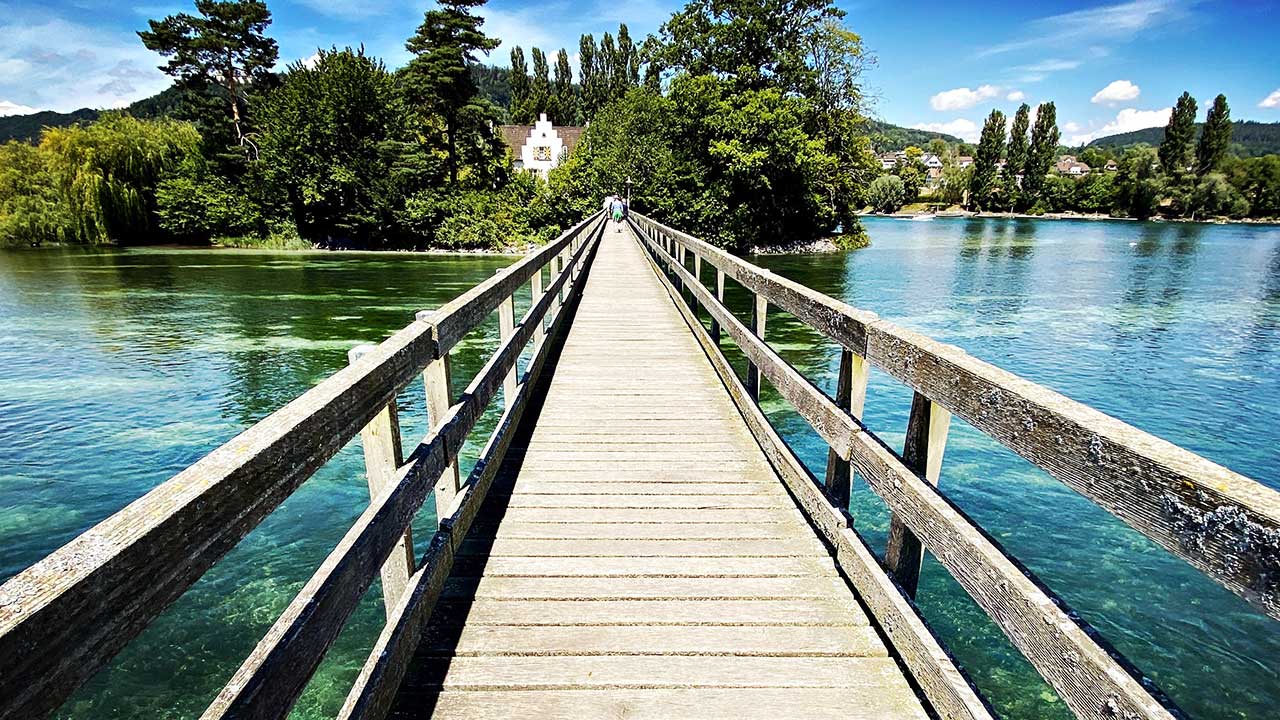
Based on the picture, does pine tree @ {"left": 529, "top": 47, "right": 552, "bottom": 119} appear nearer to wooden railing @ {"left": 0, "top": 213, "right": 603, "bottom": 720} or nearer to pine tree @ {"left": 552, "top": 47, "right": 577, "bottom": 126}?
pine tree @ {"left": 552, "top": 47, "right": 577, "bottom": 126}

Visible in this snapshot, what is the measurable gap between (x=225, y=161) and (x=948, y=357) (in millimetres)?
49234

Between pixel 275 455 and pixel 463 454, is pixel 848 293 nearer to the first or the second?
pixel 463 454

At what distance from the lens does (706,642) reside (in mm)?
2557

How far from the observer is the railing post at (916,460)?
2.33m

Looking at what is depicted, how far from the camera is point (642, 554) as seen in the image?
3.19 meters

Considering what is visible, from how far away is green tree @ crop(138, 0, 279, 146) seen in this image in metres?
36.5

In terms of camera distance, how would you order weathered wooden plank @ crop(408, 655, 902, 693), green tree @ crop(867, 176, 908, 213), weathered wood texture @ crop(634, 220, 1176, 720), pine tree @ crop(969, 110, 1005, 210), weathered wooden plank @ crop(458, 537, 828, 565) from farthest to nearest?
green tree @ crop(867, 176, 908, 213) → pine tree @ crop(969, 110, 1005, 210) → weathered wooden plank @ crop(458, 537, 828, 565) → weathered wooden plank @ crop(408, 655, 902, 693) → weathered wood texture @ crop(634, 220, 1176, 720)

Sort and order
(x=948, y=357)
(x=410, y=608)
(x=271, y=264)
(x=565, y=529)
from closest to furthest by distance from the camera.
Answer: (x=948, y=357)
(x=410, y=608)
(x=565, y=529)
(x=271, y=264)

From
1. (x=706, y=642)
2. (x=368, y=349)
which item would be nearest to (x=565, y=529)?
(x=706, y=642)

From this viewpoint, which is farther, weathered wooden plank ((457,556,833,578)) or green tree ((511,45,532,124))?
green tree ((511,45,532,124))

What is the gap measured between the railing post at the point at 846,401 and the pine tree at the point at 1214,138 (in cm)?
9868

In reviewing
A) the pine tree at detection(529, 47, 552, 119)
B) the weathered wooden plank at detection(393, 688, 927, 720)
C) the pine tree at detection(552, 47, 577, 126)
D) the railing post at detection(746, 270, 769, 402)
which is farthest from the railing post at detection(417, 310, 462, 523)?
the pine tree at detection(552, 47, 577, 126)

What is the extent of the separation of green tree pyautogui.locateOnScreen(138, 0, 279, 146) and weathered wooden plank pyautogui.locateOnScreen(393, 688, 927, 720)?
4592cm

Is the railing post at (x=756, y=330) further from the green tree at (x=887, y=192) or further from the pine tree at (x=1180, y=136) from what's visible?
the green tree at (x=887, y=192)
